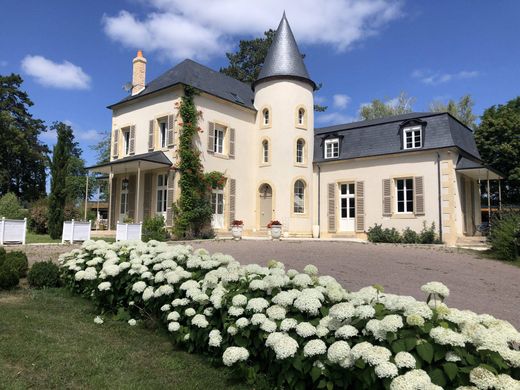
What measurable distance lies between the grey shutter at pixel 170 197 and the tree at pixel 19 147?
23.7 metres

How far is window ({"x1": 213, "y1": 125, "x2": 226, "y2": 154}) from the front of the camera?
18.6 m

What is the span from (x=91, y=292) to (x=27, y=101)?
126ft

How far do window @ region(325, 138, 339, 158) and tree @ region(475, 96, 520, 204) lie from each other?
10963mm

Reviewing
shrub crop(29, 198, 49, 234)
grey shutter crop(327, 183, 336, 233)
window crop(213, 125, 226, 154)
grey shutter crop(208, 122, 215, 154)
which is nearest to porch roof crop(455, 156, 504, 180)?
grey shutter crop(327, 183, 336, 233)

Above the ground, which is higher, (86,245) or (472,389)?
(86,245)

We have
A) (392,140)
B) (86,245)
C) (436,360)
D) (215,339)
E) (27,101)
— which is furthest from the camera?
(27,101)

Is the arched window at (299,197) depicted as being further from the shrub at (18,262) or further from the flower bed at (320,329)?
the flower bed at (320,329)

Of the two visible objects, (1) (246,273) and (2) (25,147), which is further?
(2) (25,147)

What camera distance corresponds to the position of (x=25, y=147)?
3462cm

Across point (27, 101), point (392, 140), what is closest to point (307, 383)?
point (392, 140)

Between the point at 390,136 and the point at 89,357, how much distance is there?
17117 mm

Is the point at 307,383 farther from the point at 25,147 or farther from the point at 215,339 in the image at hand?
the point at 25,147

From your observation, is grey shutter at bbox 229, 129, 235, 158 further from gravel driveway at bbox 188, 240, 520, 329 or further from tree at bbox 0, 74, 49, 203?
tree at bbox 0, 74, 49, 203

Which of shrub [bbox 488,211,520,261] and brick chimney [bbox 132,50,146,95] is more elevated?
brick chimney [bbox 132,50,146,95]
